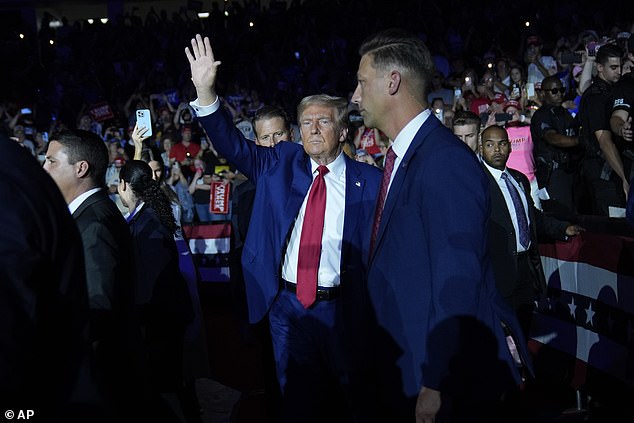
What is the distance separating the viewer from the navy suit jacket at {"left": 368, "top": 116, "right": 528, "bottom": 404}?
2.53m

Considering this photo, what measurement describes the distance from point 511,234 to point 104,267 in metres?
3.06

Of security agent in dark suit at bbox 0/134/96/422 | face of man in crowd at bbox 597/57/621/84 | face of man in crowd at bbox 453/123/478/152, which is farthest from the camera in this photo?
face of man in crowd at bbox 597/57/621/84

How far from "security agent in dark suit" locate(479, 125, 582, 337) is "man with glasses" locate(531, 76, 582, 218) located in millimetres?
2503

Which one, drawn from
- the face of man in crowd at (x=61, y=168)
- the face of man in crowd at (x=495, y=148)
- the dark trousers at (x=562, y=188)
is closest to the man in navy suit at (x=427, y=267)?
the face of man in crowd at (x=61, y=168)

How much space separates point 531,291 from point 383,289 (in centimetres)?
307

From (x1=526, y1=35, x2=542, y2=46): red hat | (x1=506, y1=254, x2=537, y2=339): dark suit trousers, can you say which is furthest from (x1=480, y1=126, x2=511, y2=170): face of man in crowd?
(x1=526, y1=35, x2=542, y2=46): red hat

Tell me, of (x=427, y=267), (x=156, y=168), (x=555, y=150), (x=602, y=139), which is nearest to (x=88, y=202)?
(x=427, y=267)

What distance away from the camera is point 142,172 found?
5.12 metres

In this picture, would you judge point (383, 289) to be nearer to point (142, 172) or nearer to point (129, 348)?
point (129, 348)

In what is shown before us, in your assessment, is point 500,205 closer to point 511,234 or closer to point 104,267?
point 511,234

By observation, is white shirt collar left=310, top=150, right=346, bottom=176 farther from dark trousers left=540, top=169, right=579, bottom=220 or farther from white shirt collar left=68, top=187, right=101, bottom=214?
dark trousers left=540, top=169, right=579, bottom=220

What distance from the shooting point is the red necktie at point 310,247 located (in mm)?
4023

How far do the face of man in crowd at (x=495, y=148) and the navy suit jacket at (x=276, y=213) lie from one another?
1.63m

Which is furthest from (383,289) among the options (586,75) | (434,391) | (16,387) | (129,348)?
(586,75)
